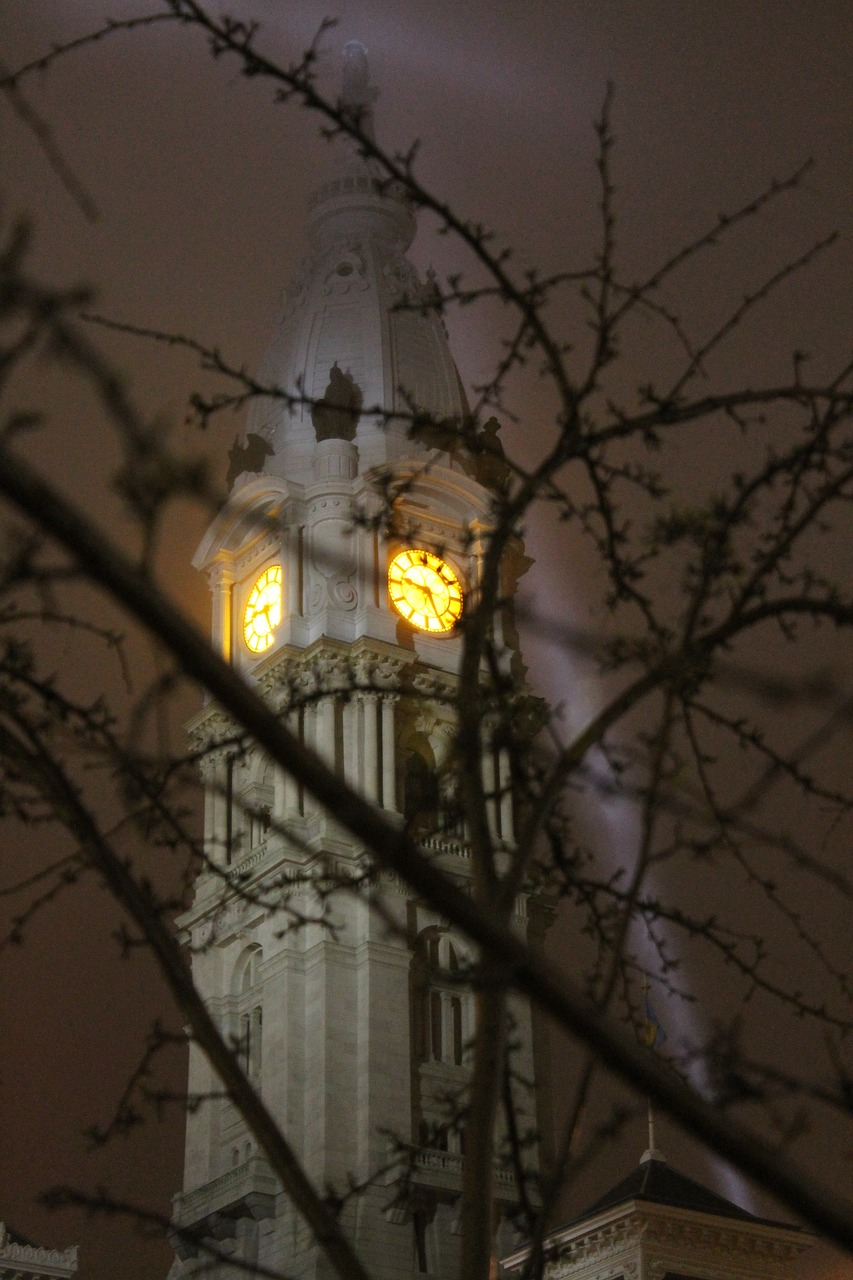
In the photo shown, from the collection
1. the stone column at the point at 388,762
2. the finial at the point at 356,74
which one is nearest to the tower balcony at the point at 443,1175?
the stone column at the point at 388,762

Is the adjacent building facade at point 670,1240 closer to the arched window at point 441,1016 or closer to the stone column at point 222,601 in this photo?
the arched window at point 441,1016

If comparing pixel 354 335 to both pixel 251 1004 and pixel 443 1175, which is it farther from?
pixel 443 1175

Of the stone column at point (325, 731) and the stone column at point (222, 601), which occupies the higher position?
the stone column at point (222, 601)

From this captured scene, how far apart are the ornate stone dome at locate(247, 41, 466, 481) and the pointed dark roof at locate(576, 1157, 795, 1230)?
31.5 m

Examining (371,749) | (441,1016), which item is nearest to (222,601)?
(371,749)

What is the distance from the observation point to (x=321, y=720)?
73438 mm

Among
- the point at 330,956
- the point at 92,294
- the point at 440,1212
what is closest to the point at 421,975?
the point at 330,956

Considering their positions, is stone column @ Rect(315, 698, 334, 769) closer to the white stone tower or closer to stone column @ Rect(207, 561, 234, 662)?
the white stone tower

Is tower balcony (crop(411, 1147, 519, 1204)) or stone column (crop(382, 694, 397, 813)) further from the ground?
stone column (crop(382, 694, 397, 813))

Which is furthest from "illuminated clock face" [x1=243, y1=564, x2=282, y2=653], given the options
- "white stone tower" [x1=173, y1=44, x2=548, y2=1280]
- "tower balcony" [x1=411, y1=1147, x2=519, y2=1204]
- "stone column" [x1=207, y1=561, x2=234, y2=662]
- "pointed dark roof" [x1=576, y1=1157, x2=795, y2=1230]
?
"pointed dark roof" [x1=576, y1=1157, x2=795, y2=1230]

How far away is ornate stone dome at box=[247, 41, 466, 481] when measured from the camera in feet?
261

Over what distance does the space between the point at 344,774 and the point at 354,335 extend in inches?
724

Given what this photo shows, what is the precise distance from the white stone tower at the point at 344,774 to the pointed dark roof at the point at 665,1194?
6.95m

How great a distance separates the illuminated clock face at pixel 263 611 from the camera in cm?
7719
